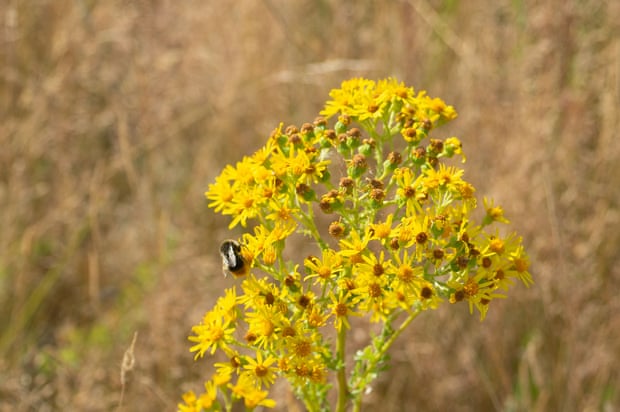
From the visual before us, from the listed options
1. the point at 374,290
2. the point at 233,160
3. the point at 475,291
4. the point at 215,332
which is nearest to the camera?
the point at 374,290

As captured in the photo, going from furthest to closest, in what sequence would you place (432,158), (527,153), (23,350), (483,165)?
(483,165)
(527,153)
(23,350)
(432,158)

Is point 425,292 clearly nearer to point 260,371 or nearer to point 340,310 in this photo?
point 340,310

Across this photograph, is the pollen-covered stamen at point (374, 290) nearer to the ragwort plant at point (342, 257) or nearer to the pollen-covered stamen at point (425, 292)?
the ragwort plant at point (342, 257)

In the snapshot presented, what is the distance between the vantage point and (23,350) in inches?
147

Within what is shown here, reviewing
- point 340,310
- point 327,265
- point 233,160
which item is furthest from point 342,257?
point 233,160

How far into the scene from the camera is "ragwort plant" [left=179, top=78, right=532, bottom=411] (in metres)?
1.93

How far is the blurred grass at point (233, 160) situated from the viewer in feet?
12.3

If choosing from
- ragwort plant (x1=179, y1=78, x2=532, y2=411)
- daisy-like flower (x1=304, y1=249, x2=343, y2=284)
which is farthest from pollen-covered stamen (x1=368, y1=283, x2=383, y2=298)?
daisy-like flower (x1=304, y1=249, x2=343, y2=284)

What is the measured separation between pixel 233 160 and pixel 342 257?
317 centimetres

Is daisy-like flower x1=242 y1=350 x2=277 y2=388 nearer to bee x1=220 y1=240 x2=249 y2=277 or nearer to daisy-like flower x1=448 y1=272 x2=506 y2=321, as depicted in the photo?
bee x1=220 y1=240 x2=249 y2=277

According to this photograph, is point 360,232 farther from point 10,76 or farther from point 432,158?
point 10,76

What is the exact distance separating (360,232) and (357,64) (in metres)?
2.32

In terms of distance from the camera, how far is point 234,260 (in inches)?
79.7

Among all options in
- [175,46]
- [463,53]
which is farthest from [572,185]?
[175,46]
